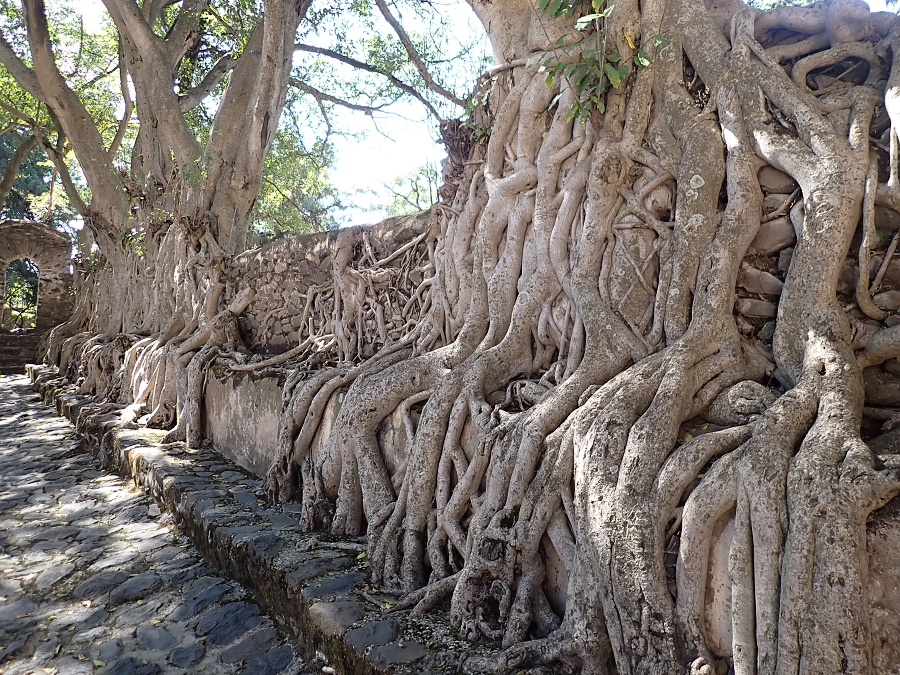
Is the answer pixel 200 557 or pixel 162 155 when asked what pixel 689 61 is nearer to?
pixel 200 557

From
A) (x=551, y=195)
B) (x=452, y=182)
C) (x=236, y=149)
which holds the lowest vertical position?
(x=551, y=195)

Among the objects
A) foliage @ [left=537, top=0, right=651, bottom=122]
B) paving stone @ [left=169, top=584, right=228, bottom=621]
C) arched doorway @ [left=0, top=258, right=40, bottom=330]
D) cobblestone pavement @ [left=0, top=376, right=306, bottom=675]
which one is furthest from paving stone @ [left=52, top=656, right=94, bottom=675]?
arched doorway @ [left=0, top=258, right=40, bottom=330]

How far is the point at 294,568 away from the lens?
268cm

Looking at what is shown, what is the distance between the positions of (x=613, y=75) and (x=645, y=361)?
1303 millimetres

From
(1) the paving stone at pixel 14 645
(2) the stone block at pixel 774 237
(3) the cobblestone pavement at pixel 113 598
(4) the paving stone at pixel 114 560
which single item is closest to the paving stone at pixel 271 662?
(3) the cobblestone pavement at pixel 113 598

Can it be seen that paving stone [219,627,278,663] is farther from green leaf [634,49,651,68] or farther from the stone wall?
green leaf [634,49,651,68]

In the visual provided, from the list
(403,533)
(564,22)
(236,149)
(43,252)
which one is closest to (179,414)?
(236,149)

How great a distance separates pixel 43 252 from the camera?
16141 mm

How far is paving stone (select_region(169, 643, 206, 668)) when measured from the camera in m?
2.46

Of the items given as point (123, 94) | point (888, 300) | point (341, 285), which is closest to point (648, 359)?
point (888, 300)

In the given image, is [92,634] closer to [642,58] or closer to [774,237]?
[774,237]

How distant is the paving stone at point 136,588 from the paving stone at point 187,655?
61 centimetres

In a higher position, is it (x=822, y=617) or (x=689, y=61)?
(x=689, y=61)

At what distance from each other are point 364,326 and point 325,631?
238cm
